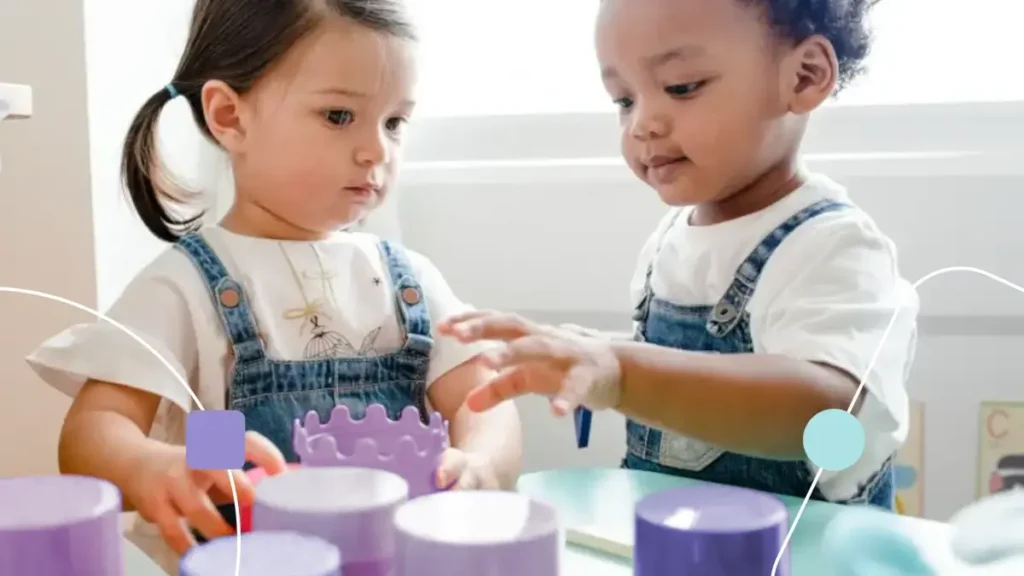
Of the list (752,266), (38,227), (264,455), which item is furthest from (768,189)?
(38,227)

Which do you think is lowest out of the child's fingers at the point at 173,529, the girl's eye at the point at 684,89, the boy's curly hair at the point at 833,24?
the child's fingers at the point at 173,529

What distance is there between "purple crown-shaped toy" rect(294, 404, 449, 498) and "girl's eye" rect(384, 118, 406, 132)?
203mm

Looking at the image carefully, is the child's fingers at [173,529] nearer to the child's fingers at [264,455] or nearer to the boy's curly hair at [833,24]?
the child's fingers at [264,455]

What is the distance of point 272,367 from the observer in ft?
2.09

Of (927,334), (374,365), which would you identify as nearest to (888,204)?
(927,334)

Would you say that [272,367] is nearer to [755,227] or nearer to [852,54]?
[755,227]

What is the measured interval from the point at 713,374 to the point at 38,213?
0.53 m

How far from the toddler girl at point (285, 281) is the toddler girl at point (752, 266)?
123 millimetres

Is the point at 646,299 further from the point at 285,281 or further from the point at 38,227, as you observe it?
the point at 38,227

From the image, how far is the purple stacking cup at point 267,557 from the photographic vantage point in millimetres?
328

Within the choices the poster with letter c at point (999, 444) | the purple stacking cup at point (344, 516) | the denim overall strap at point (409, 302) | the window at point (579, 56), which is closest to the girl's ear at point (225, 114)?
the denim overall strap at point (409, 302)

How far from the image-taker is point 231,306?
0.63 meters

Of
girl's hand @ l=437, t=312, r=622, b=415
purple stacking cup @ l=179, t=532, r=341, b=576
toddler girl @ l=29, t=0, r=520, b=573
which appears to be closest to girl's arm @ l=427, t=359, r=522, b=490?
toddler girl @ l=29, t=0, r=520, b=573

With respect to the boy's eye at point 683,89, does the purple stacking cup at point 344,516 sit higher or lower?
lower
